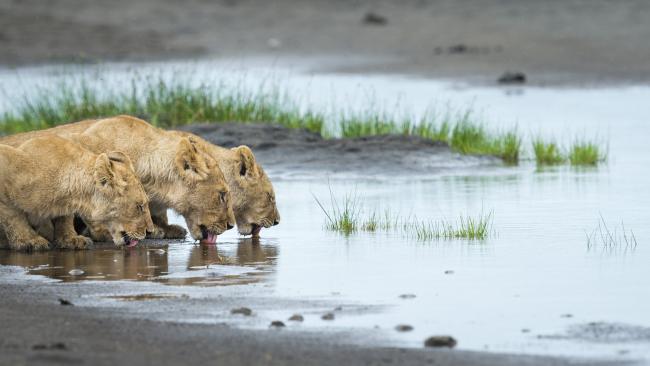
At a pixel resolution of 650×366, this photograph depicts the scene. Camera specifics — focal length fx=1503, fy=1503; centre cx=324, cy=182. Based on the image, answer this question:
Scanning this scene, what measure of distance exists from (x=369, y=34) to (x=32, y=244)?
2425 centimetres

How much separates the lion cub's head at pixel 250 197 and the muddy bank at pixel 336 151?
566 centimetres

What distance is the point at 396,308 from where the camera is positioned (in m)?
9.20

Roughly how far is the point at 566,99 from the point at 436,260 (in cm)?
1743

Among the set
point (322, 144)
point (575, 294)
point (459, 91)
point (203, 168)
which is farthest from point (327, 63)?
point (575, 294)

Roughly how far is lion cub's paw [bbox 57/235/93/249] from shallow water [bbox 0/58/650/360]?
1.16 feet

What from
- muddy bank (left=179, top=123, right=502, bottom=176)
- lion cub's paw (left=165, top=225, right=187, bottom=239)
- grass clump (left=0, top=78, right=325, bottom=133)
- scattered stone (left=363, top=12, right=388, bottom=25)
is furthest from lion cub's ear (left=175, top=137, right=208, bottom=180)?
scattered stone (left=363, top=12, right=388, bottom=25)

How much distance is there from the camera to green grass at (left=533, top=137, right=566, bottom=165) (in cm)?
1959

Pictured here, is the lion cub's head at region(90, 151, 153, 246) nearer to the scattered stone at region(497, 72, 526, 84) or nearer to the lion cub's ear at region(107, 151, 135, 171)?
the lion cub's ear at region(107, 151, 135, 171)

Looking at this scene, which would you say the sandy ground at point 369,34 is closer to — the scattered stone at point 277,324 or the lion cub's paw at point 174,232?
the lion cub's paw at point 174,232

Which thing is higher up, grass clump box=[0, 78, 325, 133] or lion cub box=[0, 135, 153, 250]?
grass clump box=[0, 78, 325, 133]

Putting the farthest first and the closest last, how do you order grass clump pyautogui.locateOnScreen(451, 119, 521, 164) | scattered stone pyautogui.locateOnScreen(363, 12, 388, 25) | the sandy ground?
scattered stone pyautogui.locateOnScreen(363, 12, 388, 25), the sandy ground, grass clump pyautogui.locateOnScreen(451, 119, 521, 164)

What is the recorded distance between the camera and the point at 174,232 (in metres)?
13.4

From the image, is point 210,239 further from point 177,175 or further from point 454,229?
point 454,229

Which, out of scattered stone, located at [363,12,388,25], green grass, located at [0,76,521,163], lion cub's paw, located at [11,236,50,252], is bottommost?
lion cub's paw, located at [11,236,50,252]
